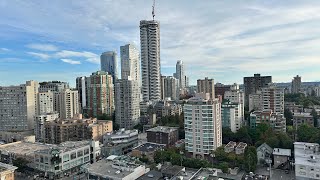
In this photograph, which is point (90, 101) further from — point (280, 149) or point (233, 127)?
point (280, 149)

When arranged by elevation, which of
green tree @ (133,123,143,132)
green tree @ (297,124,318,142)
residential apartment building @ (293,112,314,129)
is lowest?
green tree @ (133,123,143,132)

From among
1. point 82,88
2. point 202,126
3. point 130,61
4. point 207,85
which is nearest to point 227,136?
point 202,126

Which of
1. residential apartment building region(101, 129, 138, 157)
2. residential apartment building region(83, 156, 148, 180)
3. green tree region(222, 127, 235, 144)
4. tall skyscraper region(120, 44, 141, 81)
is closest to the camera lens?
residential apartment building region(83, 156, 148, 180)

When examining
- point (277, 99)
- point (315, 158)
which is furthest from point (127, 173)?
point (277, 99)

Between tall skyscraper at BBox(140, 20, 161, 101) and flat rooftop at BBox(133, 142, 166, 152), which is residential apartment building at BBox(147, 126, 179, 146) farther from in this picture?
tall skyscraper at BBox(140, 20, 161, 101)

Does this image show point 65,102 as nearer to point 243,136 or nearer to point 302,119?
point 243,136

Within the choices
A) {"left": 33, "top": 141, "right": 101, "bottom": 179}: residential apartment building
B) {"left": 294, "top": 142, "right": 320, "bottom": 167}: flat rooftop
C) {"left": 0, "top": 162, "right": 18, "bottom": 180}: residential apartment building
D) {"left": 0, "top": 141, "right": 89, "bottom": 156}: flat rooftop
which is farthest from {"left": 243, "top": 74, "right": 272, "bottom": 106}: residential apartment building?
{"left": 0, "top": 162, "right": 18, "bottom": 180}: residential apartment building

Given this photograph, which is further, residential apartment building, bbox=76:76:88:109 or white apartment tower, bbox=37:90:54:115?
residential apartment building, bbox=76:76:88:109

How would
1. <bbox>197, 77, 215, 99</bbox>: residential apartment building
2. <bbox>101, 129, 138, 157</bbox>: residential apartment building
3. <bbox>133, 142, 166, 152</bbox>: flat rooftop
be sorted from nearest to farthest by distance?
<bbox>133, 142, 166, 152</bbox>: flat rooftop, <bbox>101, 129, 138, 157</bbox>: residential apartment building, <bbox>197, 77, 215, 99</bbox>: residential apartment building

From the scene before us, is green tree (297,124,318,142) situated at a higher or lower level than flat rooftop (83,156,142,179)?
higher
